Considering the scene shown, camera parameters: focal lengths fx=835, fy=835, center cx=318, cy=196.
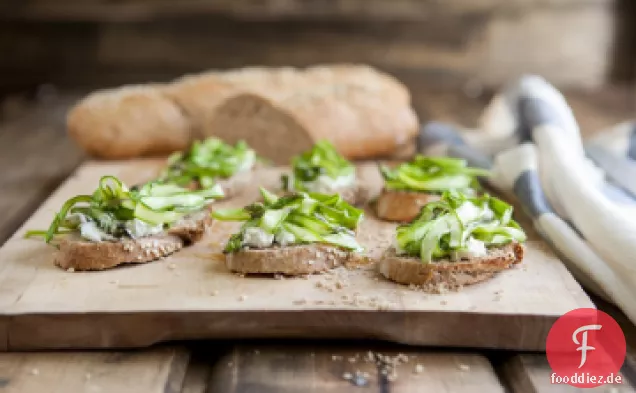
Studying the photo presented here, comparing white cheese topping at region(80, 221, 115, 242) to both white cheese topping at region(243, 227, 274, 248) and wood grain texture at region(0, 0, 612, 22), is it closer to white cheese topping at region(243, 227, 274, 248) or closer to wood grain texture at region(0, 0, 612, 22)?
white cheese topping at region(243, 227, 274, 248)

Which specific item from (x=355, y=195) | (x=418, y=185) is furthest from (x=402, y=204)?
(x=355, y=195)

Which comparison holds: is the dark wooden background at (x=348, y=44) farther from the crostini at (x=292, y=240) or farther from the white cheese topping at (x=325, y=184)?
the crostini at (x=292, y=240)

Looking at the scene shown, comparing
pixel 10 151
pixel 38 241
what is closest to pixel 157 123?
pixel 10 151

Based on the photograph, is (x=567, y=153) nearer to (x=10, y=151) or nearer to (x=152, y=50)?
(x=10, y=151)

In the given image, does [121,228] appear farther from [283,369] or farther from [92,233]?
[283,369]

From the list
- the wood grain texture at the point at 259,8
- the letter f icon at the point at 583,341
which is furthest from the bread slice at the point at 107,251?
the wood grain texture at the point at 259,8

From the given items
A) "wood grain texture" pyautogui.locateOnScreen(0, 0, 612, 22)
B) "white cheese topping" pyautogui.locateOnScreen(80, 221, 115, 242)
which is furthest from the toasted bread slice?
"wood grain texture" pyautogui.locateOnScreen(0, 0, 612, 22)

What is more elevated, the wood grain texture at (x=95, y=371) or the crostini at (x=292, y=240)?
the crostini at (x=292, y=240)
